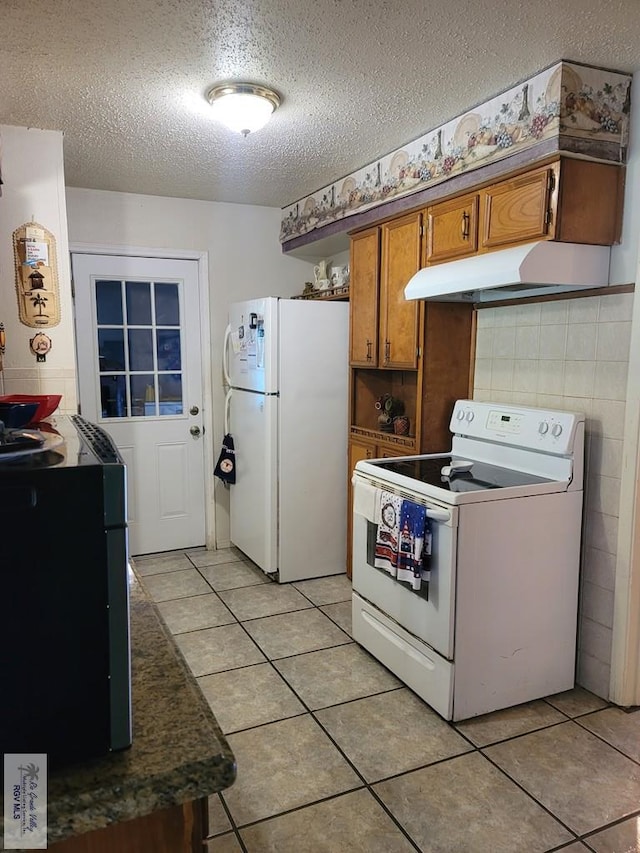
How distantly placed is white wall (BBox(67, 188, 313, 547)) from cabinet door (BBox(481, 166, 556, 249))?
210 cm

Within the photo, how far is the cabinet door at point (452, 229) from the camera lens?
2.61 metres

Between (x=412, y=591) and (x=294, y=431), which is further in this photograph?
(x=294, y=431)

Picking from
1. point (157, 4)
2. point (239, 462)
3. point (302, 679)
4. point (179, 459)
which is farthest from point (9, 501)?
point (179, 459)

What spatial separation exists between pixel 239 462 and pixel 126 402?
864 mm

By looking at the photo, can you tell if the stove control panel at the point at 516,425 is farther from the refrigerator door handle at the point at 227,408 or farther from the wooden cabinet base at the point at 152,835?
the wooden cabinet base at the point at 152,835

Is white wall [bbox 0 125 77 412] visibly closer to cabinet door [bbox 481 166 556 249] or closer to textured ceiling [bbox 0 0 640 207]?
textured ceiling [bbox 0 0 640 207]

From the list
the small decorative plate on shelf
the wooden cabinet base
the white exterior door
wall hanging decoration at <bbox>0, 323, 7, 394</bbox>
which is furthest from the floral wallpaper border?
the wooden cabinet base

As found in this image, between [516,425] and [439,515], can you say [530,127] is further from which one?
[439,515]

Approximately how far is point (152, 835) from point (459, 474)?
2018 millimetres

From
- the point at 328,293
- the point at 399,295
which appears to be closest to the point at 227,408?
the point at 328,293

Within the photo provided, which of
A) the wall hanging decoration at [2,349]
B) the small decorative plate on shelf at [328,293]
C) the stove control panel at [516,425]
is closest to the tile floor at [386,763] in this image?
the stove control panel at [516,425]

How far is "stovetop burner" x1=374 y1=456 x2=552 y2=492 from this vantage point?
7.84 ft

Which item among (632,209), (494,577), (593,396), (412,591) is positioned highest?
(632,209)

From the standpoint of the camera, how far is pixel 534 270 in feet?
7.22
